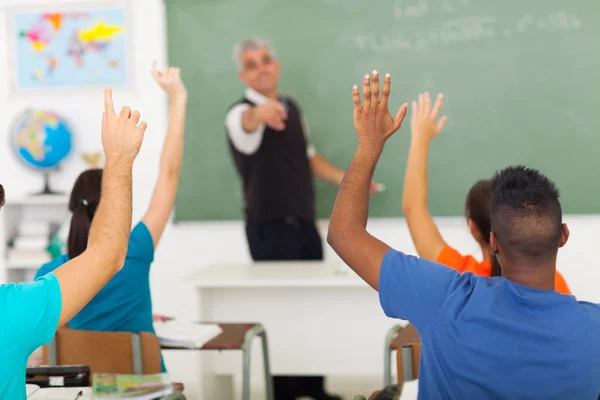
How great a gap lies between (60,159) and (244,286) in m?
1.76

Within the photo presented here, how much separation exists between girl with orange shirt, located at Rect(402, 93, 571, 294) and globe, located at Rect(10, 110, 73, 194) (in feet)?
9.37

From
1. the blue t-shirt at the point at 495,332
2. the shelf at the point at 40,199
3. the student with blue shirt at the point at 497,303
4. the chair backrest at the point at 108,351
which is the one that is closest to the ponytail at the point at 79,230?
the chair backrest at the point at 108,351

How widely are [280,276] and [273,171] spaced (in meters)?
0.85

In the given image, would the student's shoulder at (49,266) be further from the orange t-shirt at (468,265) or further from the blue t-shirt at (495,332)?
the blue t-shirt at (495,332)

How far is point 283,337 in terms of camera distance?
3.60 meters

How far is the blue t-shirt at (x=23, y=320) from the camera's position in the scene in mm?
1259

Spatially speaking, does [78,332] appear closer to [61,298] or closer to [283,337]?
[61,298]

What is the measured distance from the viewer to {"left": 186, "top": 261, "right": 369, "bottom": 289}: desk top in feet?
11.0

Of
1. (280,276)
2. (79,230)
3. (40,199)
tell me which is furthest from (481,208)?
(40,199)

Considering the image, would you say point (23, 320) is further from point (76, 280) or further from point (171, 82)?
point (171, 82)

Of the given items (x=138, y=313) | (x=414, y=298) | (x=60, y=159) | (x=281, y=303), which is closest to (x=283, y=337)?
(x=281, y=303)

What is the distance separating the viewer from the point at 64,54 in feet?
15.5

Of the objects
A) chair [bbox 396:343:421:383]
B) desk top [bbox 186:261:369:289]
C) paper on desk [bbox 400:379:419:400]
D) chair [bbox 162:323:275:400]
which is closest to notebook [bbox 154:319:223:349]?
chair [bbox 162:323:275:400]

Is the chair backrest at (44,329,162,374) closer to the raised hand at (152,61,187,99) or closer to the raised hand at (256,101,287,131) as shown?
the raised hand at (152,61,187,99)
